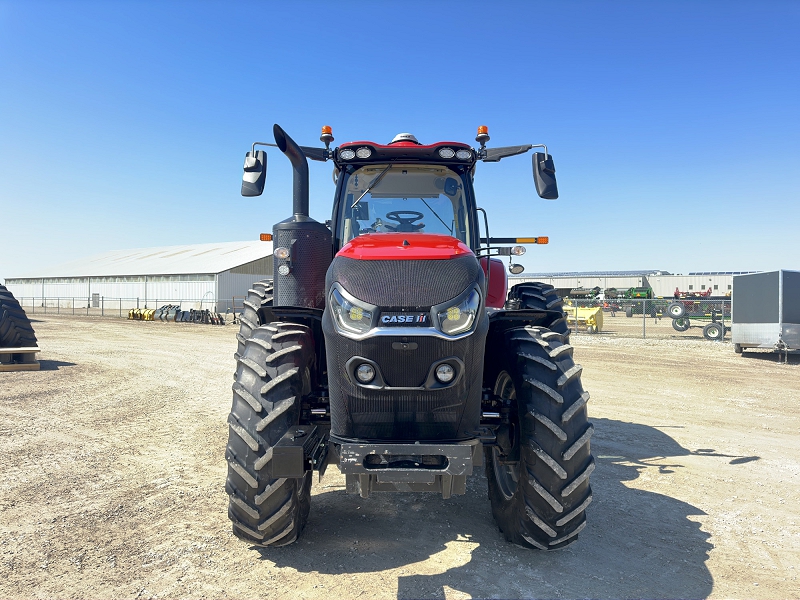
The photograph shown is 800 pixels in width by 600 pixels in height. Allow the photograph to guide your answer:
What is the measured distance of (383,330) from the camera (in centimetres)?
331

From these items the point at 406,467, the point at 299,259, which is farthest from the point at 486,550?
the point at 299,259

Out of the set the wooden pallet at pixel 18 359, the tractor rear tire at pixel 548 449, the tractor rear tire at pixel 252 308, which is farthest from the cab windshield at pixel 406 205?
the wooden pallet at pixel 18 359

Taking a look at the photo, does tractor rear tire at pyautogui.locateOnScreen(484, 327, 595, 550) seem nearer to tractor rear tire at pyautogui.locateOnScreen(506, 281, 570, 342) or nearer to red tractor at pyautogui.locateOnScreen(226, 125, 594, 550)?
red tractor at pyautogui.locateOnScreen(226, 125, 594, 550)

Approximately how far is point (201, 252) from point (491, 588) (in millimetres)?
52387

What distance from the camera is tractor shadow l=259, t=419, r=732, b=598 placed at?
3574mm

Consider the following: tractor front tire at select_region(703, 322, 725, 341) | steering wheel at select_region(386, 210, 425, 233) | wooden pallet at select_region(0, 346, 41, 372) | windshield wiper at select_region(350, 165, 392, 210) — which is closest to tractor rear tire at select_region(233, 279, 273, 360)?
windshield wiper at select_region(350, 165, 392, 210)

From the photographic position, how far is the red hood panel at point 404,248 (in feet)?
11.8

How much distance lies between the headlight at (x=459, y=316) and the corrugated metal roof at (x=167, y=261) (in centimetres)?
4067

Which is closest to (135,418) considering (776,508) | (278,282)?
(278,282)

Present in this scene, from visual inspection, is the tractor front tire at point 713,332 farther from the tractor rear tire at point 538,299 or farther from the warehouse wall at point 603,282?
the warehouse wall at point 603,282

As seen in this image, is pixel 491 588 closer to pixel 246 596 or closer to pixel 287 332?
pixel 246 596

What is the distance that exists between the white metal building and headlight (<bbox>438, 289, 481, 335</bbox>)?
40.3m

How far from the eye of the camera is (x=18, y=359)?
505 inches

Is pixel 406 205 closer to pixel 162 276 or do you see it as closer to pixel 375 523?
pixel 375 523
